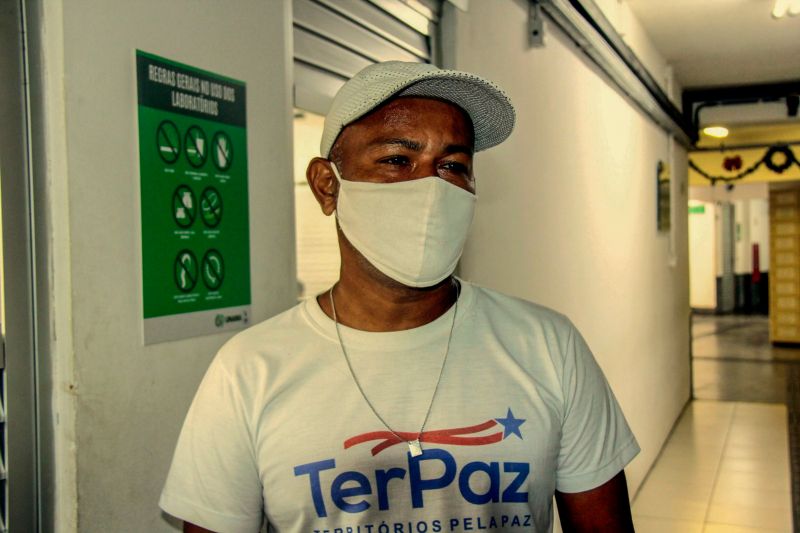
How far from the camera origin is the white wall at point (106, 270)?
3.91 feet

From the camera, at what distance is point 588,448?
126cm

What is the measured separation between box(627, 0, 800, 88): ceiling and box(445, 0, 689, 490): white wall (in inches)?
24.9

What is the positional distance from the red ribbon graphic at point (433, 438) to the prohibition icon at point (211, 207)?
1.70ft

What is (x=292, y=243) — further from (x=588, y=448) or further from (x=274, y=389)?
(x=588, y=448)

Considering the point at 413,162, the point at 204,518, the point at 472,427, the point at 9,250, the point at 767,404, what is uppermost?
the point at 413,162

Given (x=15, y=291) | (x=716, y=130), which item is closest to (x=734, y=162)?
(x=716, y=130)

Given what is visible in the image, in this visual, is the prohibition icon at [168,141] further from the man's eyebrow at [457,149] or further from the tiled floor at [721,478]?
the tiled floor at [721,478]

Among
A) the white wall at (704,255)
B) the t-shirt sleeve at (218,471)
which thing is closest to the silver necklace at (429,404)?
the t-shirt sleeve at (218,471)

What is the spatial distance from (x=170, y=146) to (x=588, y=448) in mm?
851

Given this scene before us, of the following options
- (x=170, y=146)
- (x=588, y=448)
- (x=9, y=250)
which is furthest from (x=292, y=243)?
(x=588, y=448)

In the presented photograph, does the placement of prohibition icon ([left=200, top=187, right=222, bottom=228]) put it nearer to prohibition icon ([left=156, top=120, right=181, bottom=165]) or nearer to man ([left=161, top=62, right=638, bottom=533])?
prohibition icon ([left=156, top=120, right=181, bottom=165])

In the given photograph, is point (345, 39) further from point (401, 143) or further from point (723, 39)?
point (723, 39)

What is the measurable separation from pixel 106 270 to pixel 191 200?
22 cm

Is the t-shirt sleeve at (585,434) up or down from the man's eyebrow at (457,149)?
down
